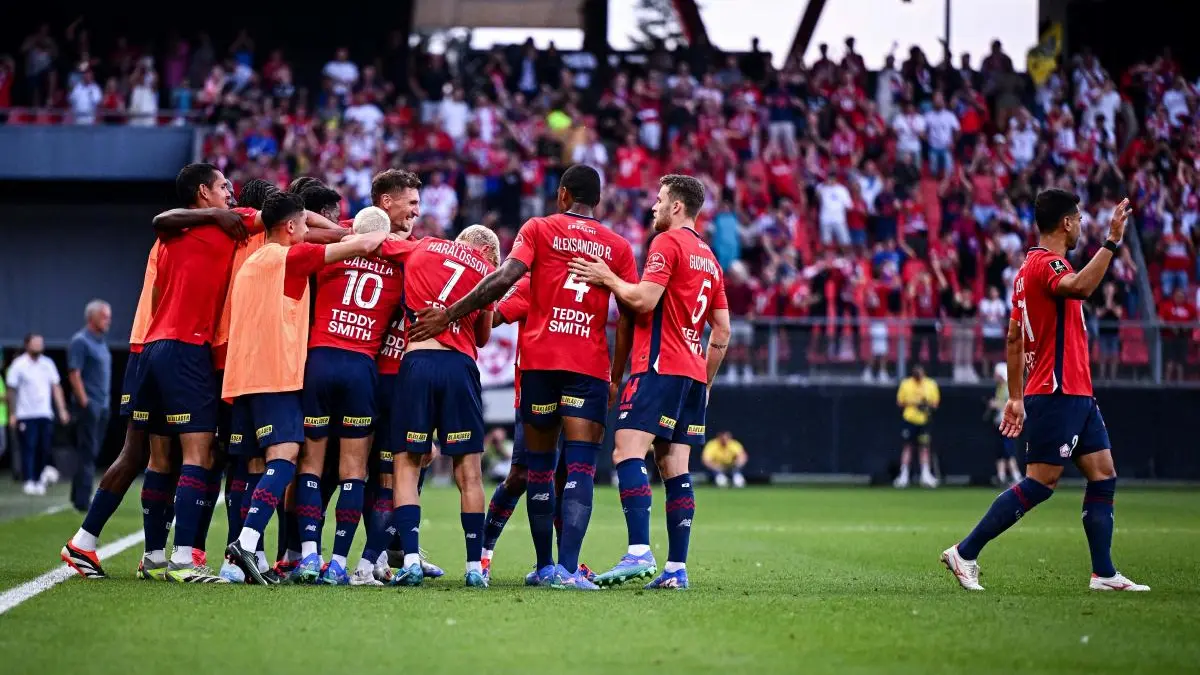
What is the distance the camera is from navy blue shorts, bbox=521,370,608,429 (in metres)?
9.45

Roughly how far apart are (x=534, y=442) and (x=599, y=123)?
863 inches

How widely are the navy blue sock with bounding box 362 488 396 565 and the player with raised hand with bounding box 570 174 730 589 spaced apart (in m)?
1.54

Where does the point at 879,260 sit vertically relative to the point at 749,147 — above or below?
below

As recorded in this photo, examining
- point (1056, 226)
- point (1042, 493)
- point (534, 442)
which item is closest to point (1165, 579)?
point (1042, 493)

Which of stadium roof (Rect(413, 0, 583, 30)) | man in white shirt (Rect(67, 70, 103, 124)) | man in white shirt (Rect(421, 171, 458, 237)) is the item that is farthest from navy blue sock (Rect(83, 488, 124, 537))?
stadium roof (Rect(413, 0, 583, 30))

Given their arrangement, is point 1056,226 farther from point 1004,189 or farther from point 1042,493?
point 1004,189

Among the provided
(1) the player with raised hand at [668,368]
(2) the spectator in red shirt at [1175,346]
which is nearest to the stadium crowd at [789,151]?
(2) the spectator in red shirt at [1175,346]

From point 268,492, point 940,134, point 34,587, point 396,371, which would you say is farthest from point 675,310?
point 940,134

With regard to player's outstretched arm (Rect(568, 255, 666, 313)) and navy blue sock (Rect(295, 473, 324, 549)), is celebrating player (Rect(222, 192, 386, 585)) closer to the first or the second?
navy blue sock (Rect(295, 473, 324, 549))

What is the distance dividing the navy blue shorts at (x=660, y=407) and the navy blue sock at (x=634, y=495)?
0.24 m

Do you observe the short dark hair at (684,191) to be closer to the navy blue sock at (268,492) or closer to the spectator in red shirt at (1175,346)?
the navy blue sock at (268,492)

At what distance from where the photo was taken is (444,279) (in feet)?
31.2

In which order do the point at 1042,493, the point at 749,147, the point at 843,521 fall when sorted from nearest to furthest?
the point at 1042,493 < the point at 843,521 < the point at 749,147

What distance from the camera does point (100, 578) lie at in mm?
9773
